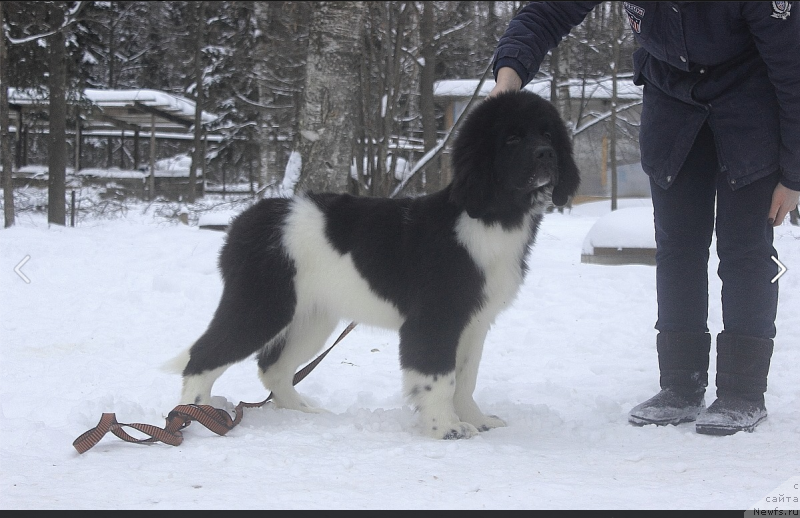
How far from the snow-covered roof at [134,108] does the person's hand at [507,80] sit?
47.4 feet

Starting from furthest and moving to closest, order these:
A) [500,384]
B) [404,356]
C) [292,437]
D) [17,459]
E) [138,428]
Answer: [500,384] → [404,356] → [292,437] → [138,428] → [17,459]

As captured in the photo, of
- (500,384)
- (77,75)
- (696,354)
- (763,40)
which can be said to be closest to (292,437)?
(500,384)

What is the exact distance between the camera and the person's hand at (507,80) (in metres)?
→ 3.17

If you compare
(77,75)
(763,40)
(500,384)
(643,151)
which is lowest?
(500,384)

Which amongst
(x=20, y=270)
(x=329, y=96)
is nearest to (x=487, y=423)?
(x=329, y=96)

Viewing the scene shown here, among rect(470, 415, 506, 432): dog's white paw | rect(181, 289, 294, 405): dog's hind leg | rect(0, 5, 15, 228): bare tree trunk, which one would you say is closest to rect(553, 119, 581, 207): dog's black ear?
rect(470, 415, 506, 432): dog's white paw

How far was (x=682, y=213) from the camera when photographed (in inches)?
130

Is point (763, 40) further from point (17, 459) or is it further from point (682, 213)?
point (17, 459)

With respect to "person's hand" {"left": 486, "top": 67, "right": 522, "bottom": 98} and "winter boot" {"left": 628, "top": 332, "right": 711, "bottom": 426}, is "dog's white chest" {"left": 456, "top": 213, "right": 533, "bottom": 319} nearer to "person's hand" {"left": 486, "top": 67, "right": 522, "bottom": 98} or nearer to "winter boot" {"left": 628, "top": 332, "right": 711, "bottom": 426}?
"person's hand" {"left": 486, "top": 67, "right": 522, "bottom": 98}

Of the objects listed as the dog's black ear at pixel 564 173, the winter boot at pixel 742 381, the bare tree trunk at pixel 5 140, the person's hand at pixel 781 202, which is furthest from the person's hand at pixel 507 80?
the bare tree trunk at pixel 5 140

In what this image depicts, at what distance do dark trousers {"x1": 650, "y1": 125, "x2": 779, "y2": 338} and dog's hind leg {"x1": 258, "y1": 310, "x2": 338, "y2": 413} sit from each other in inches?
66.7

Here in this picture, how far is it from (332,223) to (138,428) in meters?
1.22

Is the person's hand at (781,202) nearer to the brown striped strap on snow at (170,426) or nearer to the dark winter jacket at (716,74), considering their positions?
the dark winter jacket at (716,74)

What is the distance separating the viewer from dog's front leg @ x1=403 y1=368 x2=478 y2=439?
3.03 metres
